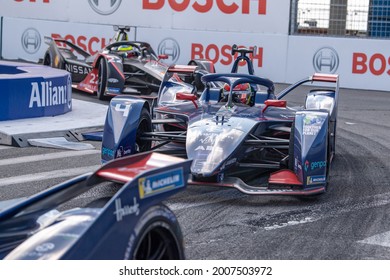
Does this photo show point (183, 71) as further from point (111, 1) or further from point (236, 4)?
point (111, 1)

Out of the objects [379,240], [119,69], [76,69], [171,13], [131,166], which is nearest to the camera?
[131,166]

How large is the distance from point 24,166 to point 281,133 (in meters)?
3.04

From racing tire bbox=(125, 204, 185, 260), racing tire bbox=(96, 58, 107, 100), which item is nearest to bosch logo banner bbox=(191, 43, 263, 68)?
racing tire bbox=(96, 58, 107, 100)

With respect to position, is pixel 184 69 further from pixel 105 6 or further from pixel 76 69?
pixel 105 6

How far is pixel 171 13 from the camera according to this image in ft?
74.0

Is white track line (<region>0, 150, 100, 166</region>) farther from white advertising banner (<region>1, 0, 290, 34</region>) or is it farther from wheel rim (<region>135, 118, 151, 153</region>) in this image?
white advertising banner (<region>1, 0, 290, 34</region>)

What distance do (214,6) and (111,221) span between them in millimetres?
18759

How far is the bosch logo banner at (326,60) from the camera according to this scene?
2083 centimetres

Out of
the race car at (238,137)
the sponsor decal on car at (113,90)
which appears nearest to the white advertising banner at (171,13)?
the sponsor decal on car at (113,90)

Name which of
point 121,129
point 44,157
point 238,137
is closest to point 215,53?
point 44,157

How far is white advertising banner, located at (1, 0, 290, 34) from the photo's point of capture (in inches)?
858

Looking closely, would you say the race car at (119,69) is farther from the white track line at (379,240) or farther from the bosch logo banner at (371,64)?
the white track line at (379,240)

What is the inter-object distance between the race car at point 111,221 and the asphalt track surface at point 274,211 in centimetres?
167
